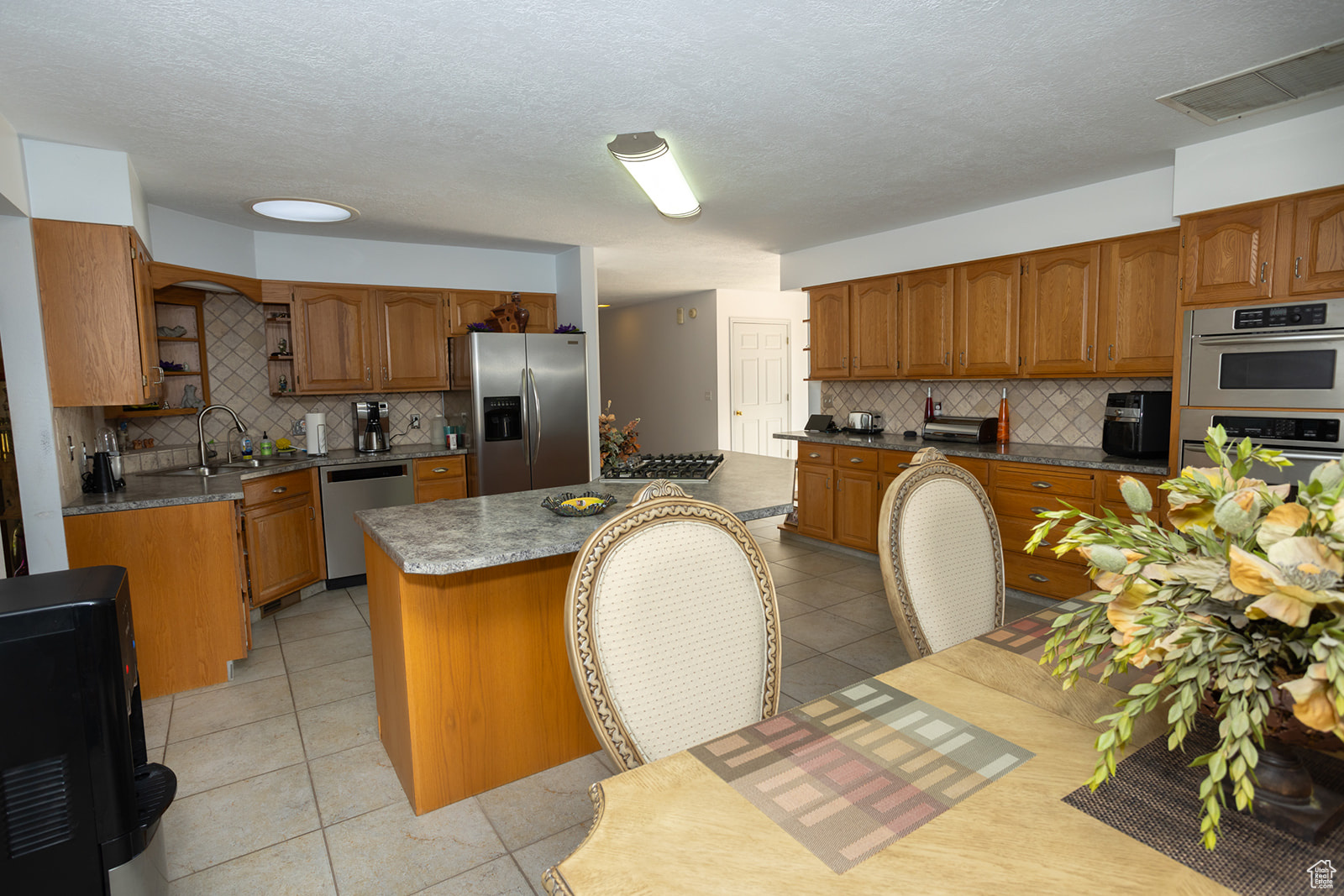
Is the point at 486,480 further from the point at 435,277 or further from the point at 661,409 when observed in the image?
the point at 661,409

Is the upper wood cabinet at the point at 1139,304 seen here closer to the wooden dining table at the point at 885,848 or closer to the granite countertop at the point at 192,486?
the wooden dining table at the point at 885,848

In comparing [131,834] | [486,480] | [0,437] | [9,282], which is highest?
[9,282]

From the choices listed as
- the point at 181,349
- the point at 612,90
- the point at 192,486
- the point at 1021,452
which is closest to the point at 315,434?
the point at 181,349

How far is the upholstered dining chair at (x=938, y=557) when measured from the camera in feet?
5.00

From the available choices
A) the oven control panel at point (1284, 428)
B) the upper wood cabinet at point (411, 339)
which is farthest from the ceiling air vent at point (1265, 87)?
the upper wood cabinet at point (411, 339)

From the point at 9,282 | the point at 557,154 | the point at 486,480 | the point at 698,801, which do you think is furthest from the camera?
the point at 486,480

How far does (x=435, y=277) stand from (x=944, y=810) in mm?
5091

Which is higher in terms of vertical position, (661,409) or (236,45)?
(236,45)

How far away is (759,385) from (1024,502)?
4540 millimetres

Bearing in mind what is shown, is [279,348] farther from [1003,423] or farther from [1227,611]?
[1227,611]

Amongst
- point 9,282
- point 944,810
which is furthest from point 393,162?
point 944,810

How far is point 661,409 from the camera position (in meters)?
8.77

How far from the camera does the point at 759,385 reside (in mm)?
8141

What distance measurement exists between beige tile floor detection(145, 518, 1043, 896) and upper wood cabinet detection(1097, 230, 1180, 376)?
77.3 inches
